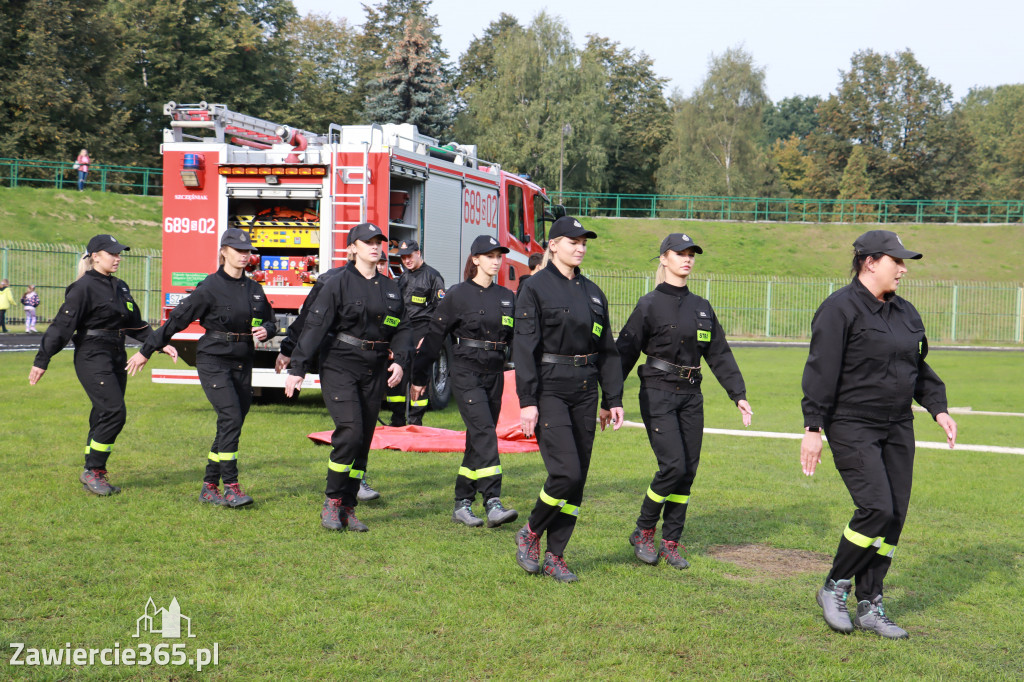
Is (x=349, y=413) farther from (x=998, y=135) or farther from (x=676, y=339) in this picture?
(x=998, y=135)

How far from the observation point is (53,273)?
104 feet

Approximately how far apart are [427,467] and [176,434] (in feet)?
11.0

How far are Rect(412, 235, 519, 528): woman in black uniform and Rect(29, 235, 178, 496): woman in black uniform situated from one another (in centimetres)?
238

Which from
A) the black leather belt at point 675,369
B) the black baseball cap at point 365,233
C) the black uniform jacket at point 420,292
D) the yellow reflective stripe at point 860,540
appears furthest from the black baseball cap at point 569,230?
the black uniform jacket at point 420,292

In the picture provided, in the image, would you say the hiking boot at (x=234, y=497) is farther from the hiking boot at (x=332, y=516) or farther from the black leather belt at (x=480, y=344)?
the black leather belt at (x=480, y=344)

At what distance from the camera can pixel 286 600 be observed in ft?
16.8

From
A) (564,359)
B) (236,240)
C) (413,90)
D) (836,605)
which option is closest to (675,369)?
(564,359)

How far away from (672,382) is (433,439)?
4835 millimetres

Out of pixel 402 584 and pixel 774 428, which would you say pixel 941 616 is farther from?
pixel 774 428

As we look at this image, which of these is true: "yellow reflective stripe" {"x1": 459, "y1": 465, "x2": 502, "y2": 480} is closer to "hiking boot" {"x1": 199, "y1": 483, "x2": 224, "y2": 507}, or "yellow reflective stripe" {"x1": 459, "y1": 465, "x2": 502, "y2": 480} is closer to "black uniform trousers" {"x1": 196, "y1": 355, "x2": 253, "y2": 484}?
"black uniform trousers" {"x1": 196, "y1": 355, "x2": 253, "y2": 484}

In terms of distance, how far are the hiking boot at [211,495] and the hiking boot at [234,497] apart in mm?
66

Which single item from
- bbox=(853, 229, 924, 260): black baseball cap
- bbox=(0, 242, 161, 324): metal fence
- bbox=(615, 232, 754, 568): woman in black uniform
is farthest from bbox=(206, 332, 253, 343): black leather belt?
bbox=(0, 242, 161, 324): metal fence

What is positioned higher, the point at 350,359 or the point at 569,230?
the point at 569,230

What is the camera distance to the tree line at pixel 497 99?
45406 millimetres
